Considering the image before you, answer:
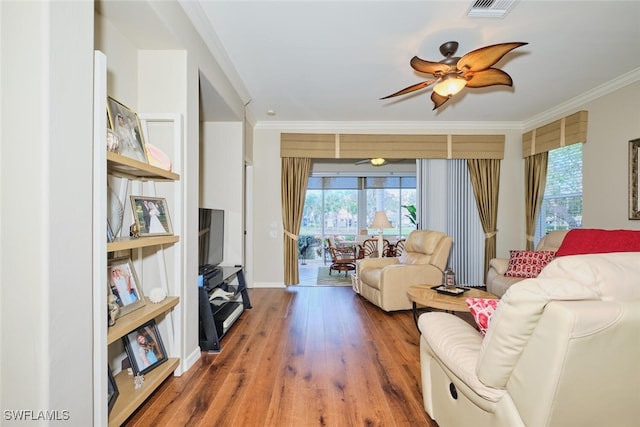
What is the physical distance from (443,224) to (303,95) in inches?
124

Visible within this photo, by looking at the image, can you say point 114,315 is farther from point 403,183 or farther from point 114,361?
point 403,183

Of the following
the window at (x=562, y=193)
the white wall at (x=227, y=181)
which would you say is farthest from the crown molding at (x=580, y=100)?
the white wall at (x=227, y=181)

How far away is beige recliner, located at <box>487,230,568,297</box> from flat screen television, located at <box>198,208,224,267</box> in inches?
134

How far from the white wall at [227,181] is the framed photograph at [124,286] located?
2149 mm

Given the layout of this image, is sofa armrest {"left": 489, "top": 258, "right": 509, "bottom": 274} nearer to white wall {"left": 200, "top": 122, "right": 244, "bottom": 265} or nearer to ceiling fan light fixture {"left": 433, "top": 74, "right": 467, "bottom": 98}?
ceiling fan light fixture {"left": 433, "top": 74, "right": 467, "bottom": 98}

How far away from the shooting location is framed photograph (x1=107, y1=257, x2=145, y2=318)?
175 centimetres

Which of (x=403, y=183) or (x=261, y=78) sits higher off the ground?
(x=261, y=78)

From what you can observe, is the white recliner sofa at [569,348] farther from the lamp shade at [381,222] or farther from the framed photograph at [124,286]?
the lamp shade at [381,222]

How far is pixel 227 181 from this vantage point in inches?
161

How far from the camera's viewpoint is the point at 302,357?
2523mm

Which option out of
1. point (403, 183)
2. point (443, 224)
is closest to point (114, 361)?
point (443, 224)

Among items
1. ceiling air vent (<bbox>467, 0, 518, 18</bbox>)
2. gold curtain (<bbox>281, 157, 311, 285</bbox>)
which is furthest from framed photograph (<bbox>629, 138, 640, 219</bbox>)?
gold curtain (<bbox>281, 157, 311, 285</bbox>)

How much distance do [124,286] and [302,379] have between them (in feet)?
4.36

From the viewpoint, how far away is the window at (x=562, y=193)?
4.18 metres
